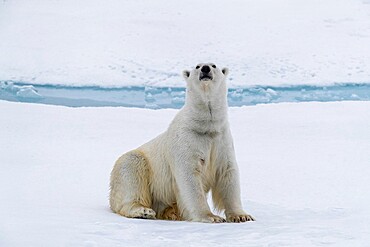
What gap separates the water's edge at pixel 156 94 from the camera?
11.7 meters

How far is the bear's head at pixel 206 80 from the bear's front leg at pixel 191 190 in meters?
0.36

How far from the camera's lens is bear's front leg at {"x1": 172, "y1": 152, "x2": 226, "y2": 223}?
3.27 metres

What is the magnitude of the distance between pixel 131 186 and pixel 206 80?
0.71 m

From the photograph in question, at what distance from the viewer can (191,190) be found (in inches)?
130

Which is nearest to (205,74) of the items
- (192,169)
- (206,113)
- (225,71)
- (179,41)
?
(206,113)

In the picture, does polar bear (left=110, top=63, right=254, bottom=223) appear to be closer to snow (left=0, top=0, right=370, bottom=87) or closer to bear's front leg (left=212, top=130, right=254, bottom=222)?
bear's front leg (left=212, top=130, right=254, bottom=222)

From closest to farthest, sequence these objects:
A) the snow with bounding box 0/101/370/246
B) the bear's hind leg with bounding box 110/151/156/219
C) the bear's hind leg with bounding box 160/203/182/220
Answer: the snow with bounding box 0/101/370/246 < the bear's hind leg with bounding box 110/151/156/219 < the bear's hind leg with bounding box 160/203/182/220

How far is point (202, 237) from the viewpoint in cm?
274

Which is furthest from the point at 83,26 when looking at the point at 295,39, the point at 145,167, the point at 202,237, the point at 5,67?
the point at 202,237

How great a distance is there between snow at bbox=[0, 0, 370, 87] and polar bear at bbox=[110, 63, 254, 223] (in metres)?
9.03

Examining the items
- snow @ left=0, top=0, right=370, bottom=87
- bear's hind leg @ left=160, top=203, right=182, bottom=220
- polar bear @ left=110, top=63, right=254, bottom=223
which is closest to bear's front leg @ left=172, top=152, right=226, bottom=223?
polar bear @ left=110, top=63, right=254, bottom=223

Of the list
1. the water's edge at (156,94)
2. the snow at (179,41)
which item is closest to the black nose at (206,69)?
the water's edge at (156,94)

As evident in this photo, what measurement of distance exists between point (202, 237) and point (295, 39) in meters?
13.6

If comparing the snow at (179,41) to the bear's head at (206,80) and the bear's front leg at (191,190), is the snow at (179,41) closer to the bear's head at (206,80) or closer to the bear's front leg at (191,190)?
the bear's head at (206,80)
